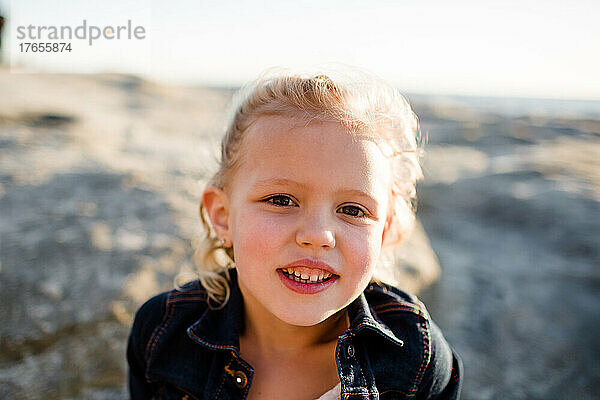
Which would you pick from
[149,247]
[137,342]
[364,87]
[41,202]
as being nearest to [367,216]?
[364,87]

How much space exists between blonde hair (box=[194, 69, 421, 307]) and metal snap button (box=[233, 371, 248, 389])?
0.87 feet

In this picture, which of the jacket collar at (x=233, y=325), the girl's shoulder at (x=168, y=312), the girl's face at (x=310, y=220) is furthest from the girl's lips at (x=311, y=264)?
the girl's shoulder at (x=168, y=312)

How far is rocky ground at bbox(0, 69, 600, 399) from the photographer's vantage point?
2135 millimetres

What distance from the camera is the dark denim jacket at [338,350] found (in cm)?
151

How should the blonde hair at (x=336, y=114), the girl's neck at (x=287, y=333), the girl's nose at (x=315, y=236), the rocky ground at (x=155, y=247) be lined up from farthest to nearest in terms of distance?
1. the rocky ground at (x=155, y=247)
2. the girl's neck at (x=287, y=333)
3. the blonde hair at (x=336, y=114)
4. the girl's nose at (x=315, y=236)

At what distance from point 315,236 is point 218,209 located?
491 mm

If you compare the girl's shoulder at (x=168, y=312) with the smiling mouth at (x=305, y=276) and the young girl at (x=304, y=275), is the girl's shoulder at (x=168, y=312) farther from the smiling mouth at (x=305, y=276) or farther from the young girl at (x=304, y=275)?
the smiling mouth at (x=305, y=276)

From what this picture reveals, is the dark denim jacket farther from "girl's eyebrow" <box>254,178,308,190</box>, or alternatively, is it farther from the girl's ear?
"girl's eyebrow" <box>254,178,308,190</box>

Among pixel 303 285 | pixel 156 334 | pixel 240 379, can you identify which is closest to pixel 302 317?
pixel 303 285

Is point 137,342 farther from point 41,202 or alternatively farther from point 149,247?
point 41,202

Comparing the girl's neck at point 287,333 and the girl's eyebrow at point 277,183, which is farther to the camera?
the girl's neck at point 287,333

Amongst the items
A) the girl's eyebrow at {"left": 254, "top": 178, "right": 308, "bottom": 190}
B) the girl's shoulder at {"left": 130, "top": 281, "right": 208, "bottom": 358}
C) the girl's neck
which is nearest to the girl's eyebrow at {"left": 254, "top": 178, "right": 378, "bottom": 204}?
the girl's eyebrow at {"left": 254, "top": 178, "right": 308, "bottom": 190}

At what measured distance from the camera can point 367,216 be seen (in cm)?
140

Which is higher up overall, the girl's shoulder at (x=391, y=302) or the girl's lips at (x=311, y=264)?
the girl's lips at (x=311, y=264)
